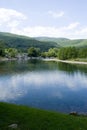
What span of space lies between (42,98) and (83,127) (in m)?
28.4

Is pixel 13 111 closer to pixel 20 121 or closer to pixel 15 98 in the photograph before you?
pixel 20 121

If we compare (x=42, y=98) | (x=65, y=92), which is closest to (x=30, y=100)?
(x=42, y=98)

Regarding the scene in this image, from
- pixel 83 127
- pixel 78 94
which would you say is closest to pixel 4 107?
pixel 83 127

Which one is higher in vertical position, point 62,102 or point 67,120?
point 67,120

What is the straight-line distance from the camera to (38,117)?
22.1 metres

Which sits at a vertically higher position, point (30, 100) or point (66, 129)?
point (66, 129)

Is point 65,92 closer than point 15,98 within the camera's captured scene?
No

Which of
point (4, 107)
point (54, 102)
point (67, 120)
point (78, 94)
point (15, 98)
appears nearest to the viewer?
point (67, 120)

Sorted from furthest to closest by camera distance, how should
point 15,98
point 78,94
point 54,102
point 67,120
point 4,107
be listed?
point 78,94 < point 15,98 < point 54,102 < point 4,107 < point 67,120

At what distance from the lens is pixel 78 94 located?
178 feet

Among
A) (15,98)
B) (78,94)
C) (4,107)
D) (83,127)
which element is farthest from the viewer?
(78,94)

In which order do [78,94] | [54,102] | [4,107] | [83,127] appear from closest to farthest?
[83,127] < [4,107] < [54,102] < [78,94]

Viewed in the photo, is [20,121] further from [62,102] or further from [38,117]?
[62,102]

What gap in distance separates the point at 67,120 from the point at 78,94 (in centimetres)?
3244
